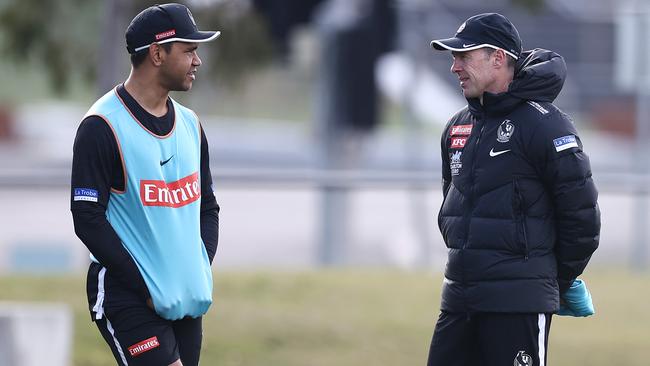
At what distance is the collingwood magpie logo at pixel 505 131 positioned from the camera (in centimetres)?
499

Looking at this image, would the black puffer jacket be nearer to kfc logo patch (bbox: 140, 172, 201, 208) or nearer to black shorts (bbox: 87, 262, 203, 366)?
kfc logo patch (bbox: 140, 172, 201, 208)

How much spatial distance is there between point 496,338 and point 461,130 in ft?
2.77

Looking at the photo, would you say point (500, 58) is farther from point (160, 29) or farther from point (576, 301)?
point (160, 29)

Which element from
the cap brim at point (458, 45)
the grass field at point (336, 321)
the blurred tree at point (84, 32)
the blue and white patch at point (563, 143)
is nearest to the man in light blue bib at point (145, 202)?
the cap brim at point (458, 45)

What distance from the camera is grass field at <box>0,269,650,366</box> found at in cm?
888

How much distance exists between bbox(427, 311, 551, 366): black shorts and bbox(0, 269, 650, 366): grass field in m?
3.56

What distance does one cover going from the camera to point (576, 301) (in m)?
5.32

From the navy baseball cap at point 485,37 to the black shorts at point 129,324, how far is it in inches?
60.8

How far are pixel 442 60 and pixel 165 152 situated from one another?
19978 mm

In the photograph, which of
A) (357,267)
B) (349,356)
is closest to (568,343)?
(349,356)

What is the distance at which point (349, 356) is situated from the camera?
350 inches

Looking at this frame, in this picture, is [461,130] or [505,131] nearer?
[505,131]

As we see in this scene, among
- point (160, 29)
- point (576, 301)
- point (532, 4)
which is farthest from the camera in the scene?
point (532, 4)

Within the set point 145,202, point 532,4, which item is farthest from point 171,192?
point 532,4
